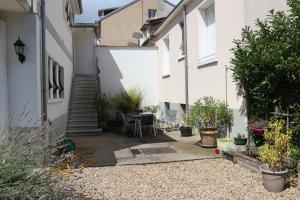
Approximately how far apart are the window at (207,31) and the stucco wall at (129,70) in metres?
7.17

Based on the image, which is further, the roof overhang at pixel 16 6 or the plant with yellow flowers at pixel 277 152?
the roof overhang at pixel 16 6

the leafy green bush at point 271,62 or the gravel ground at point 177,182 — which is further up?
the leafy green bush at point 271,62

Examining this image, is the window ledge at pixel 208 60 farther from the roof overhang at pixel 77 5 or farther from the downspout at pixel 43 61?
the roof overhang at pixel 77 5

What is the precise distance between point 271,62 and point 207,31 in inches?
206

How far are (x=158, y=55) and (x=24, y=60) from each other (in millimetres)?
12029

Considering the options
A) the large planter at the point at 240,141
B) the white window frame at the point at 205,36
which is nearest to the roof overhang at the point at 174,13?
the white window frame at the point at 205,36

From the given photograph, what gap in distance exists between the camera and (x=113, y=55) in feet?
62.2

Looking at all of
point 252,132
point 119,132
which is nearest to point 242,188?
point 252,132

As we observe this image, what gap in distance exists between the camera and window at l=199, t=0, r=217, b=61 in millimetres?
11828

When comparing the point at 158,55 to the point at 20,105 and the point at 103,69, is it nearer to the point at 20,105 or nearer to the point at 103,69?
the point at 103,69

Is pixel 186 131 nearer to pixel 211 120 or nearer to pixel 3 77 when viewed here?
pixel 211 120

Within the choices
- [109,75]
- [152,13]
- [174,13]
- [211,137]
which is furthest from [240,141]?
→ [152,13]

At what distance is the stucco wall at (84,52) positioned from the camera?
67.7 feet

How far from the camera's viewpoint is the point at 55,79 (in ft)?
39.1
